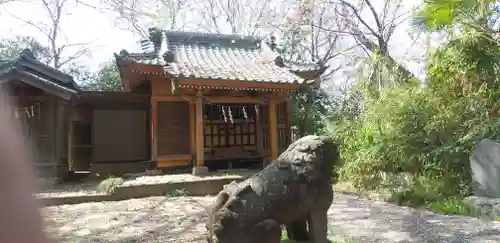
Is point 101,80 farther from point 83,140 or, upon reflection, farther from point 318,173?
point 318,173

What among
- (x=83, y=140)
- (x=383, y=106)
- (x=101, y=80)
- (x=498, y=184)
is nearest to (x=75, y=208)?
(x=83, y=140)

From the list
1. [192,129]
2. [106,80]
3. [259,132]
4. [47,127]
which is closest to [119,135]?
[47,127]

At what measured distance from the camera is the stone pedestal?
577cm

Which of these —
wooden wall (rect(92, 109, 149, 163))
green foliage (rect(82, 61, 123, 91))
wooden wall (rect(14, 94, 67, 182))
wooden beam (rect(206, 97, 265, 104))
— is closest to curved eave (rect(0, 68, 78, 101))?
wooden wall (rect(14, 94, 67, 182))

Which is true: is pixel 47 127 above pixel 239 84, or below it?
below

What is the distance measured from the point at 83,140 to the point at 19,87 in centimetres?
275

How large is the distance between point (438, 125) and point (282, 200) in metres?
5.17

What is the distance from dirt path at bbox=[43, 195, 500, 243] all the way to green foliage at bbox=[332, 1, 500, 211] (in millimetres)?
820

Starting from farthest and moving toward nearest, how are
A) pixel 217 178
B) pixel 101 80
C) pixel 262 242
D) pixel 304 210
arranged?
pixel 101 80 → pixel 217 178 → pixel 304 210 → pixel 262 242

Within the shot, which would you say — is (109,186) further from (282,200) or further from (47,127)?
(282,200)

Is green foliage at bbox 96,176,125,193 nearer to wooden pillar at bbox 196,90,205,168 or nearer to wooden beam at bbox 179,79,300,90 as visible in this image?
wooden pillar at bbox 196,90,205,168

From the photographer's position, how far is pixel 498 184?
5.74 m

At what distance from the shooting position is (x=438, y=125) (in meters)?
7.13

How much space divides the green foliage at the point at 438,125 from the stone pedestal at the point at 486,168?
1.43 ft
